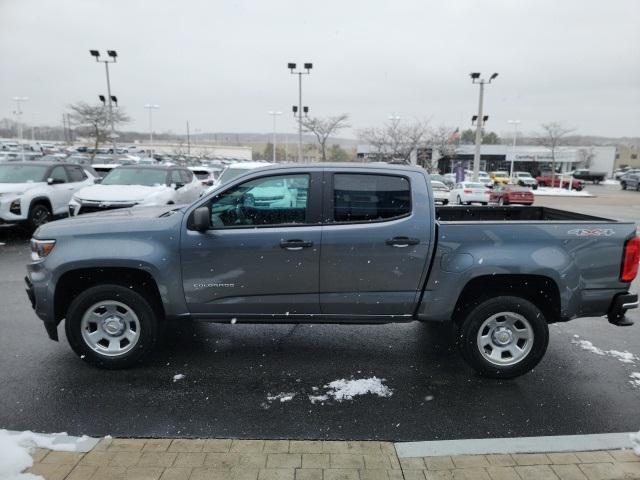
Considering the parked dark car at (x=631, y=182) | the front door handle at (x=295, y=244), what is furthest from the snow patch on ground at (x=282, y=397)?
the parked dark car at (x=631, y=182)

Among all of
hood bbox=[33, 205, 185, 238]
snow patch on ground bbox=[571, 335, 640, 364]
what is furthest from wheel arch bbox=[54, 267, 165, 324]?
snow patch on ground bbox=[571, 335, 640, 364]

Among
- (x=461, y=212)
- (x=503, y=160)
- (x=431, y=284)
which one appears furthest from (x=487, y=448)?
(x=503, y=160)

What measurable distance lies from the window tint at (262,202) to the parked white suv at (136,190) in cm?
690

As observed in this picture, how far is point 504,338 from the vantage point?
4.05 m

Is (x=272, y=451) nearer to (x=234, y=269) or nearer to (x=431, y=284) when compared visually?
(x=234, y=269)

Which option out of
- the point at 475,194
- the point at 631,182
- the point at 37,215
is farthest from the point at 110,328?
the point at 631,182

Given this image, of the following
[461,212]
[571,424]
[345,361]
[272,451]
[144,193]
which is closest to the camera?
[272,451]

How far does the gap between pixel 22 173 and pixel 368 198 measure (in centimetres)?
1032

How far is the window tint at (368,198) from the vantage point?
403 centimetres

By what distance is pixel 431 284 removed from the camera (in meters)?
3.98

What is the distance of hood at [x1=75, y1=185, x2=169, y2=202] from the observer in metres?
10.4

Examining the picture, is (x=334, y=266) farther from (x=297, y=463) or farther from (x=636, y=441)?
(x=636, y=441)

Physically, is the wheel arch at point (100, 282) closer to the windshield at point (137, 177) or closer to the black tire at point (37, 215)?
the black tire at point (37, 215)

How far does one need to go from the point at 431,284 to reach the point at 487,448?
1.35 meters
